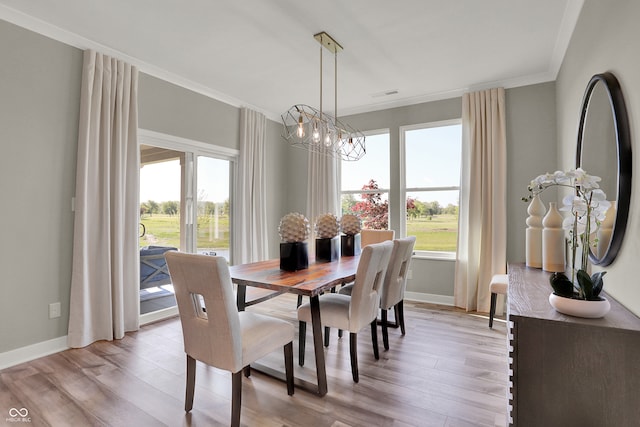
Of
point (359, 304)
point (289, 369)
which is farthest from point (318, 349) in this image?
point (359, 304)

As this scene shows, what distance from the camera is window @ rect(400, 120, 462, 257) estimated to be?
4035 millimetres

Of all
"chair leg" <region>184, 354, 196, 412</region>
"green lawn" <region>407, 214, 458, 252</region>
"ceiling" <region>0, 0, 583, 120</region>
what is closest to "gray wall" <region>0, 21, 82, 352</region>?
"ceiling" <region>0, 0, 583, 120</region>

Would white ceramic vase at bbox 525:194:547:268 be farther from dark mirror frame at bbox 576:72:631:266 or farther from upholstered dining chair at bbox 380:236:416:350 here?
upholstered dining chair at bbox 380:236:416:350

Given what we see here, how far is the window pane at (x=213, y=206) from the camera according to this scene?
3.93m

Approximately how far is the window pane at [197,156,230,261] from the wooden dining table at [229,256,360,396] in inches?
70.2

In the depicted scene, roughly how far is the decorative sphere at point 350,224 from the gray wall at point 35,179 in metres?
2.47

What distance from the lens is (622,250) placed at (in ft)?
4.66

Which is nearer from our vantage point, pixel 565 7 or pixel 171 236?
pixel 565 7

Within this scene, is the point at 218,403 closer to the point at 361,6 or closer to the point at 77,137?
the point at 77,137

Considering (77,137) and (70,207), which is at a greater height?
(77,137)

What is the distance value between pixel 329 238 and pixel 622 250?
188cm

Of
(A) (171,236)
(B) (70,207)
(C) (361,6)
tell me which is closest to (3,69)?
(B) (70,207)

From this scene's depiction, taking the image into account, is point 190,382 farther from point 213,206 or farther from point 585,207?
point 213,206

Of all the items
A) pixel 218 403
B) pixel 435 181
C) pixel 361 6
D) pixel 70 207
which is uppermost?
pixel 361 6
